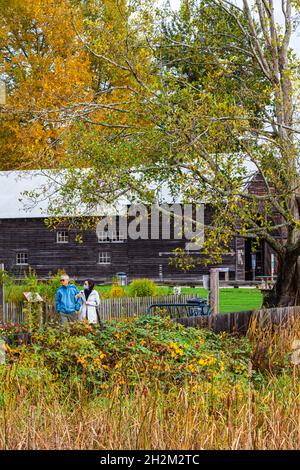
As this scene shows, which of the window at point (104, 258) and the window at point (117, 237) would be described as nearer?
the window at point (117, 237)

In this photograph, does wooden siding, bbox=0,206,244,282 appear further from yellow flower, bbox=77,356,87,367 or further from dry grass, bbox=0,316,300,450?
dry grass, bbox=0,316,300,450

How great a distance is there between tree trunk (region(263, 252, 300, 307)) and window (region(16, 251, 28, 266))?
24.8 metres

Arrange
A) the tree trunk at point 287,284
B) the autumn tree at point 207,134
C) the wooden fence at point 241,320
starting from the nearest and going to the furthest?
the wooden fence at point 241,320 < the autumn tree at point 207,134 < the tree trunk at point 287,284

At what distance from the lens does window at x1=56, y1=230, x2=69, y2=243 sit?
43.4 m

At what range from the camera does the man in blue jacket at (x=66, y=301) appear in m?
17.5

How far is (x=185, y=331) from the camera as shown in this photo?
527 inches

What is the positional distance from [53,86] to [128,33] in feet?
65.1

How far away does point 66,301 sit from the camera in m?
17.5

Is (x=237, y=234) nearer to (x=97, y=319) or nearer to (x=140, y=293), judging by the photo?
(x=97, y=319)

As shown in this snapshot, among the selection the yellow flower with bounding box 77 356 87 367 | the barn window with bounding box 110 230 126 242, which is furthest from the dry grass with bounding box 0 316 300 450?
the barn window with bounding box 110 230 126 242

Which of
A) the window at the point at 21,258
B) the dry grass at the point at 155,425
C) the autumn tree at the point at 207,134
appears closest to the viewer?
the dry grass at the point at 155,425

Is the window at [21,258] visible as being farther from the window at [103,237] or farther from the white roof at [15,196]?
the window at [103,237]

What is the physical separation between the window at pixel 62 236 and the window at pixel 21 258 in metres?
2.14

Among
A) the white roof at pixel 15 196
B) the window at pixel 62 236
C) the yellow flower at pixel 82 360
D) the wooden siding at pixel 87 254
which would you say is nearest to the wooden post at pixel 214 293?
the yellow flower at pixel 82 360
